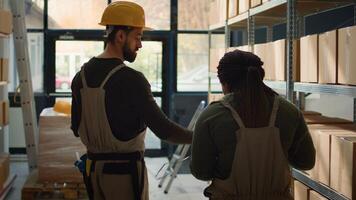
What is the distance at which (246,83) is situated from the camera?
1979mm

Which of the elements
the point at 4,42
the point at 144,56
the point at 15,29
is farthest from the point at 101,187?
the point at 144,56

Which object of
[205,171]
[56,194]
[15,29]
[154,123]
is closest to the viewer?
[205,171]

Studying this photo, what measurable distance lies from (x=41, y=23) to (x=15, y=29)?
2071 mm

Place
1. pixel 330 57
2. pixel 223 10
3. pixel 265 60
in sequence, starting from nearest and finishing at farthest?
pixel 330 57
pixel 265 60
pixel 223 10

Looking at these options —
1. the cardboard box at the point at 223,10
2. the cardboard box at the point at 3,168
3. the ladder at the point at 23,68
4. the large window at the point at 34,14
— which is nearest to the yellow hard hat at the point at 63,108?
the ladder at the point at 23,68

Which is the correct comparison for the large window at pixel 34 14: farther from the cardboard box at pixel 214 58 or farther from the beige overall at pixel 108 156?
the beige overall at pixel 108 156

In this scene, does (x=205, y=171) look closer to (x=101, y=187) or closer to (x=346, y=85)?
(x=101, y=187)

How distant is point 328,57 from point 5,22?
3.48 metres

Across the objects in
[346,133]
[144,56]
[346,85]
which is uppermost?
[144,56]

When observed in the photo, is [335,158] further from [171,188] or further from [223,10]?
[171,188]

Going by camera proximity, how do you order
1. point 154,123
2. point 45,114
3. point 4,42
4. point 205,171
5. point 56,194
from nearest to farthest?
point 205,171 < point 154,123 < point 56,194 < point 45,114 < point 4,42

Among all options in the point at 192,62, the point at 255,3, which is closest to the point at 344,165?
the point at 255,3

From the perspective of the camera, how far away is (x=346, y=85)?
2.53 m

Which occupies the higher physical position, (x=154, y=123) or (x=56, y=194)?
(x=154, y=123)
